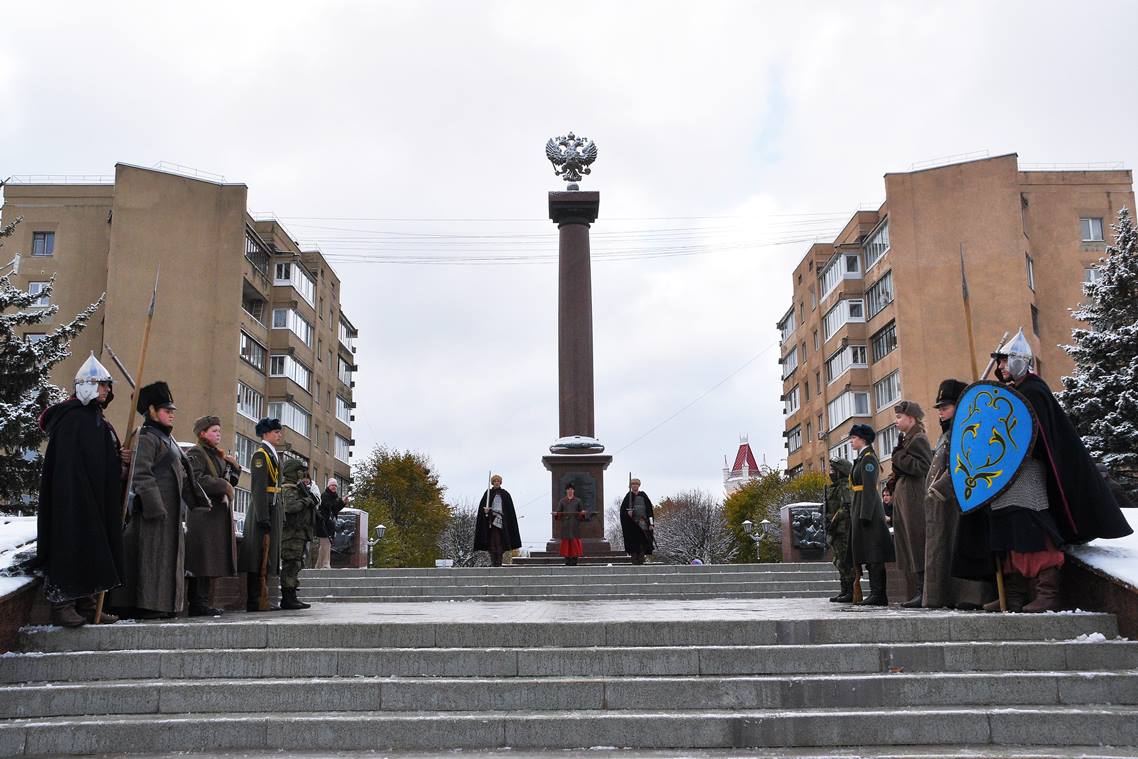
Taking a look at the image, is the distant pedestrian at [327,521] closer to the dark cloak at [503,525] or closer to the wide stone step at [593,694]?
the dark cloak at [503,525]

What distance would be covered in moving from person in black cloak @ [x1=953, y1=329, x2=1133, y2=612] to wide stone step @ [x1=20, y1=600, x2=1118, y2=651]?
1.87 ft

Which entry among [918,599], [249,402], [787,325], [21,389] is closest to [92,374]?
[918,599]

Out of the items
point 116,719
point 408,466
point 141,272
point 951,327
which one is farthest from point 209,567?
point 408,466

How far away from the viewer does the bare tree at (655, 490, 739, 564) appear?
61656mm

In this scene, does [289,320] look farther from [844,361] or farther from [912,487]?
[912,487]

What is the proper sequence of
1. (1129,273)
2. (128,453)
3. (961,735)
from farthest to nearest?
(1129,273) < (128,453) < (961,735)

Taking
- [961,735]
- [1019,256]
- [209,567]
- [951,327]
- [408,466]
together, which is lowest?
[961,735]

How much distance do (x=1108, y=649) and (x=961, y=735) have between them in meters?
1.59

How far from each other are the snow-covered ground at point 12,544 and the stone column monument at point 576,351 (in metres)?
11.6

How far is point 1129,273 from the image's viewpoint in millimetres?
25672

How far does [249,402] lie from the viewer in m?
48.6

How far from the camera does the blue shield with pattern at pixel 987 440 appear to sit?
7.97m

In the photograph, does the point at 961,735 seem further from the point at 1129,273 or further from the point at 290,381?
the point at 290,381

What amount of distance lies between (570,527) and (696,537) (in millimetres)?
44909
